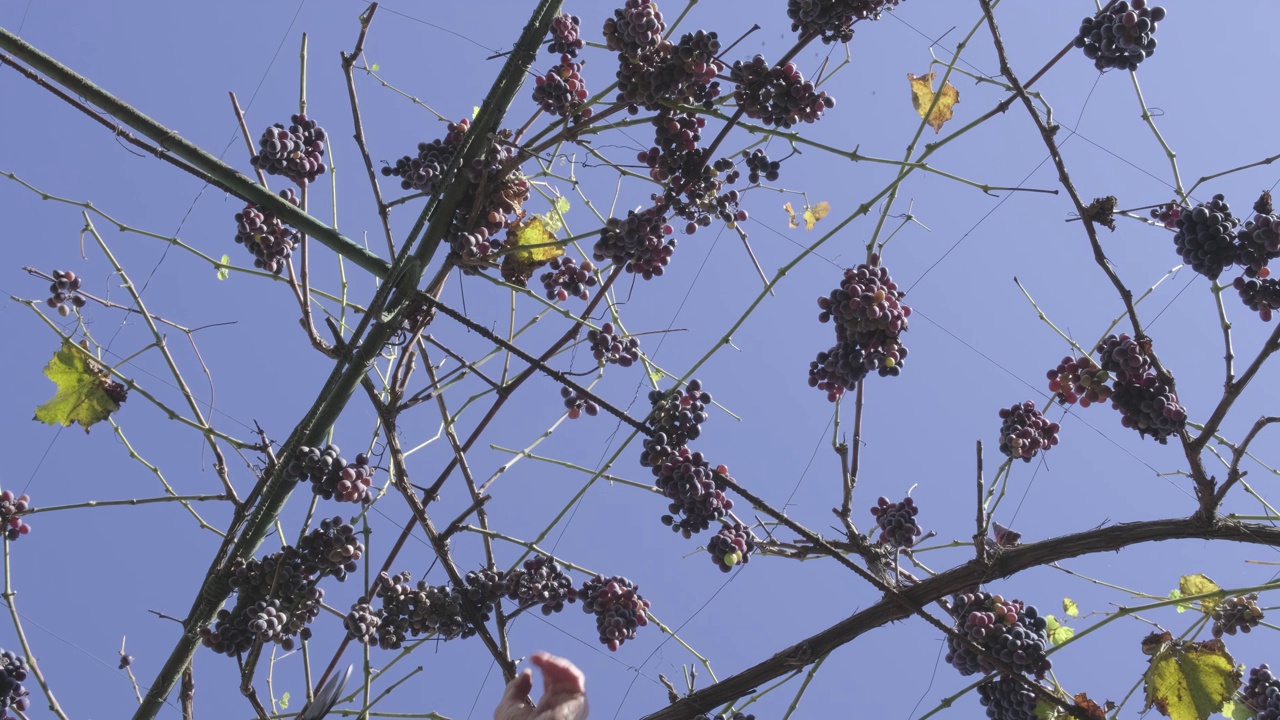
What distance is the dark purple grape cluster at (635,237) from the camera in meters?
2.68

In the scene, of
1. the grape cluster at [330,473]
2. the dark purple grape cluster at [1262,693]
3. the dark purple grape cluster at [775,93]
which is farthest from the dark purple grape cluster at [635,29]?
the dark purple grape cluster at [1262,693]

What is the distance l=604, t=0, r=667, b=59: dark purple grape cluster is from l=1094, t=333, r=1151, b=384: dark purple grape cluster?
1463 mm

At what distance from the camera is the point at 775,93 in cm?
259

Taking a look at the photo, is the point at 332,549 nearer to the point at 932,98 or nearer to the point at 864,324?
the point at 864,324

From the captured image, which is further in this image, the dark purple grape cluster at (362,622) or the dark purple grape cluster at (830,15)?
the dark purple grape cluster at (362,622)

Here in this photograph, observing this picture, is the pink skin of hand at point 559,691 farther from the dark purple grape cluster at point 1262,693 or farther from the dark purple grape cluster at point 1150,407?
the dark purple grape cluster at point 1262,693

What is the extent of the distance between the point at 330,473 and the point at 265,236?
804 mm

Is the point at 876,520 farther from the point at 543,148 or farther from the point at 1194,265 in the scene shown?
the point at 543,148

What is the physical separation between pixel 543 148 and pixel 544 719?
156 centimetres

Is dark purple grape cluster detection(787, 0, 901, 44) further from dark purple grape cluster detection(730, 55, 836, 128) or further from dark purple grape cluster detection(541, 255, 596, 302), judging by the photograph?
dark purple grape cluster detection(541, 255, 596, 302)

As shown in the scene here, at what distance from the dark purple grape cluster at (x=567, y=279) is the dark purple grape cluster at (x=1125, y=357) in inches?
59.4

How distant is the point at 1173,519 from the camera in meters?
2.41

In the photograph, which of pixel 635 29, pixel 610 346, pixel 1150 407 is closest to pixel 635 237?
pixel 610 346

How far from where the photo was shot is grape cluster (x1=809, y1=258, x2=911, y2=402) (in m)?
2.60
